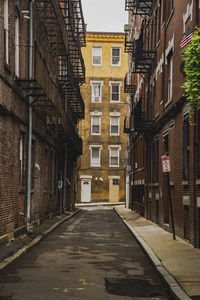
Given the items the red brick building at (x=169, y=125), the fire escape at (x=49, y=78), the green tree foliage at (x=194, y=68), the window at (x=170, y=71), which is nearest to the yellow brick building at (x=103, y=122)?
the red brick building at (x=169, y=125)

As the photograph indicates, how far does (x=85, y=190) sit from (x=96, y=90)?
11590mm

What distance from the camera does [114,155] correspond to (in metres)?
57.9

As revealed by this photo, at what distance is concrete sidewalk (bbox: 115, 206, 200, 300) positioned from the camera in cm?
791

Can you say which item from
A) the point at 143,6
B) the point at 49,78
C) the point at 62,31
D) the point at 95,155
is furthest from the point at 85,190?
the point at 49,78

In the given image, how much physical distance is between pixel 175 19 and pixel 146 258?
940cm

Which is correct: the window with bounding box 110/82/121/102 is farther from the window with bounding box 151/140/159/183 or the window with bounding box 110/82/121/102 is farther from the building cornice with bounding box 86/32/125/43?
the window with bounding box 151/140/159/183

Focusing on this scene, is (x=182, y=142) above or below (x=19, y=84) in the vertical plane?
below

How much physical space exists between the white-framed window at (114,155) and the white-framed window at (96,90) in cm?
576

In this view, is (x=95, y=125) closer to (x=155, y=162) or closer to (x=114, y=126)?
(x=114, y=126)

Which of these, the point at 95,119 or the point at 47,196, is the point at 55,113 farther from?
the point at 95,119

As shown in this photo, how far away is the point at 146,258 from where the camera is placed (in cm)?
1220

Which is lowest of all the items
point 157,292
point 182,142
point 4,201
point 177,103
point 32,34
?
point 157,292

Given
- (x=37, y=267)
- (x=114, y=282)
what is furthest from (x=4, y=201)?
(x=114, y=282)

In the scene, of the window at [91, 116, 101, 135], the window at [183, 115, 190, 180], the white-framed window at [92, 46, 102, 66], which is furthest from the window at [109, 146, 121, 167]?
the window at [183, 115, 190, 180]
